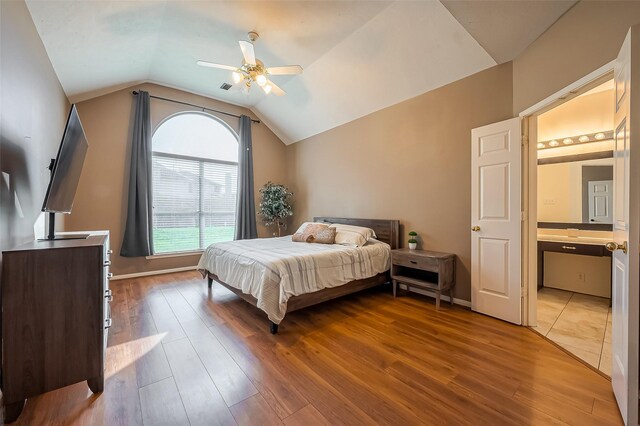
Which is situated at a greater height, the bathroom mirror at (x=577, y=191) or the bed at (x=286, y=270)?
the bathroom mirror at (x=577, y=191)

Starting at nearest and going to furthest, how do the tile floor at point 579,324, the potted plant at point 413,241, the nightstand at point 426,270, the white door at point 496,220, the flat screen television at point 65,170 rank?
the flat screen television at point 65,170 → the tile floor at point 579,324 → the white door at point 496,220 → the nightstand at point 426,270 → the potted plant at point 413,241

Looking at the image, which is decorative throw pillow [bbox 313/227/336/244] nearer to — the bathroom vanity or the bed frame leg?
the bed frame leg

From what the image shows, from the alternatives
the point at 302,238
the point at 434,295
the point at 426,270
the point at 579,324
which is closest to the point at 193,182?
the point at 302,238

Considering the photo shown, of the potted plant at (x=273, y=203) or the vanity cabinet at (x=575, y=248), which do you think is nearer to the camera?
the vanity cabinet at (x=575, y=248)

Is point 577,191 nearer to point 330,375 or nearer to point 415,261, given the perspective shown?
point 415,261

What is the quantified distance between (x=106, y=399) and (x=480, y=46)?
4.30 m

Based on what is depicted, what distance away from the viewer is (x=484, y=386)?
169cm

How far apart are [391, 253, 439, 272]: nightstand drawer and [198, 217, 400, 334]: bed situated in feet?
0.70

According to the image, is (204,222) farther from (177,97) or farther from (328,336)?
(328,336)

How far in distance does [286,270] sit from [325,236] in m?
1.32

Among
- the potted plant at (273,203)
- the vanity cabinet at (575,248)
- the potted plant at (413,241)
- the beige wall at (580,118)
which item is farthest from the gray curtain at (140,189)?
the vanity cabinet at (575,248)

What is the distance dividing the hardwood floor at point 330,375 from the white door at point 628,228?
27 cm

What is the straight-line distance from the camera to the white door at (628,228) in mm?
1301

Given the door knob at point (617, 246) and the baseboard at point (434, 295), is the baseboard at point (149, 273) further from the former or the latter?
the door knob at point (617, 246)
